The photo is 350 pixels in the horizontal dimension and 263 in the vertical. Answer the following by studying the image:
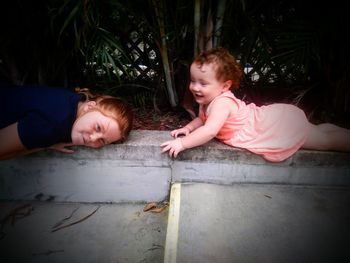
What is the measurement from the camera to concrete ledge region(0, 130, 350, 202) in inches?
75.7

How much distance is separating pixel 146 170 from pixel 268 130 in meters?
0.86

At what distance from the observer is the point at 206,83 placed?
1819mm

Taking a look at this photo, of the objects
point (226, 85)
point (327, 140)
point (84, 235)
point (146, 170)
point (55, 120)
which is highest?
point (226, 85)

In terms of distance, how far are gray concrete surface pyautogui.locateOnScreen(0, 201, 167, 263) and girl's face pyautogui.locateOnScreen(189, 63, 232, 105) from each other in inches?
33.3

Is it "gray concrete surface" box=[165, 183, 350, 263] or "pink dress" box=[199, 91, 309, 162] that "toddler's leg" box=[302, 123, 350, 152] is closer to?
"pink dress" box=[199, 91, 309, 162]

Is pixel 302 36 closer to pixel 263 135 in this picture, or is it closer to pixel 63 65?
pixel 263 135

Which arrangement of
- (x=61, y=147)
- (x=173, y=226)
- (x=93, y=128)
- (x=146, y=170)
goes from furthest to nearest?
1. (x=146, y=170)
2. (x=61, y=147)
3. (x=93, y=128)
4. (x=173, y=226)

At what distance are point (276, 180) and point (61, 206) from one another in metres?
1.53

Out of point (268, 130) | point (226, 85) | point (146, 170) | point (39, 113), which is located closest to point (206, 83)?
point (226, 85)

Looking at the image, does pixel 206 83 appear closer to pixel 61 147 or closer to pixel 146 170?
pixel 146 170

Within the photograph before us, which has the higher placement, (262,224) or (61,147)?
(61,147)

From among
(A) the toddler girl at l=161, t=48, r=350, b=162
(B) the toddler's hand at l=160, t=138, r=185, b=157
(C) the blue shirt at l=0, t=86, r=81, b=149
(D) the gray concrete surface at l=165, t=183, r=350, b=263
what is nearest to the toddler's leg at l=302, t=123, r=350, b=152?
(A) the toddler girl at l=161, t=48, r=350, b=162

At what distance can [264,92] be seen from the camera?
279 cm

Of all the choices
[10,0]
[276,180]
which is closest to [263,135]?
[276,180]
